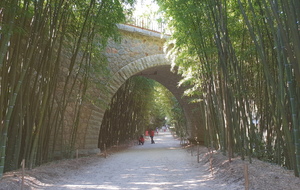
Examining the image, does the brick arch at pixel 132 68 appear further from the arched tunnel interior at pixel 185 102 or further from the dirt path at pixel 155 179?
the dirt path at pixel 155 179

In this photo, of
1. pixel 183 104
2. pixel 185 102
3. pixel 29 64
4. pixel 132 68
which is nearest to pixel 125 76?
pixel 132 68

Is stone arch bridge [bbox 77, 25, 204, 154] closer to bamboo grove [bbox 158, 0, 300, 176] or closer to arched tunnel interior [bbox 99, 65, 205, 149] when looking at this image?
arched tunnel interior [bbox 99, 65, 205, 149]

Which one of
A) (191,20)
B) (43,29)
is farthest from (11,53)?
(191,20)

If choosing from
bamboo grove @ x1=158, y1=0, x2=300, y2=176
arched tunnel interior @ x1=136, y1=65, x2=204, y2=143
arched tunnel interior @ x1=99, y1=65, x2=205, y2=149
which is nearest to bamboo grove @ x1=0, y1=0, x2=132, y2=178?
bamboo grove @ x1=158, y1=0, x2=300, y2=176

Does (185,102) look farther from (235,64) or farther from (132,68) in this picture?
(235,64)

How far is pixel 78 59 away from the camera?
655cm

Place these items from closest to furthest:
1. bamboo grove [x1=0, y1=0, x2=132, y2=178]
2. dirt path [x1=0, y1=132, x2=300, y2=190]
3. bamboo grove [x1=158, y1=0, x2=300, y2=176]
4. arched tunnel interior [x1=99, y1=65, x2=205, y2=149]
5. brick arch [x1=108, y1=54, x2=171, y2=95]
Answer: dirt path [x1=0, y1=132, x2=300, y2=190], bamboo grove [x1=0, y1=0, x2=132, y2=178], bamboo grove [x1=158, y1=0, x2=300, y2=176], brick arch [x1=108, y1=54, x2=171, y2=95], arched tunnel interior [x1=99, y1=65, x2=205, y2=149]

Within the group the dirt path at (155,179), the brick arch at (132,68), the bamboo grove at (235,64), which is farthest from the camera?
the brick arch at (132,68)

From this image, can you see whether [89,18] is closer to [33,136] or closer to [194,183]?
[33,136]

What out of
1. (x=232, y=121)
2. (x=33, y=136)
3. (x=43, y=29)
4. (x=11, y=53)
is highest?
(x=43, y=29)

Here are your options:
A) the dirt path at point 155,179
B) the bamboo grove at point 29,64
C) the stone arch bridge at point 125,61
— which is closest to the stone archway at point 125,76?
the stone arch bridge at point 125,61

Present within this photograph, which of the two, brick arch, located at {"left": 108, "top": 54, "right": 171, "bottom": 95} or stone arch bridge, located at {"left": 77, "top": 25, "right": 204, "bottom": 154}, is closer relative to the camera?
stone arch bridge, located at {"left": 77, "top": 25, "right": 204, "bottom": 154}

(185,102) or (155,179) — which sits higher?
(185,102)

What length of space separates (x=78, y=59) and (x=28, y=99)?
284cm
